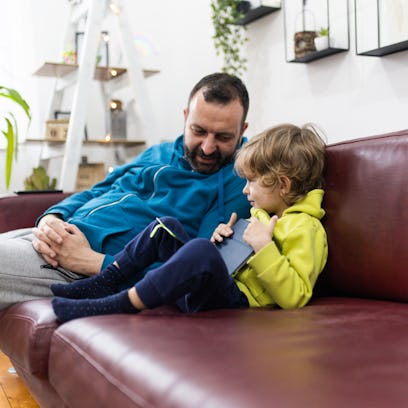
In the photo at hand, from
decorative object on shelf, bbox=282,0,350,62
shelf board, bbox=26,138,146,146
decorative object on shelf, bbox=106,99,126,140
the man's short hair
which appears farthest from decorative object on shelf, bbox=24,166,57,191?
the man's short hair

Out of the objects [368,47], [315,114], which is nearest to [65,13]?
[315,114]

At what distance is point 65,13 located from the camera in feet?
11.7

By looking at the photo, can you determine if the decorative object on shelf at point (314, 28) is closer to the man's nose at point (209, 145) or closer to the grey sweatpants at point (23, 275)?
the man's nose at point (209, 145)

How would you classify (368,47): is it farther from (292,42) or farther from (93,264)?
(93,264)

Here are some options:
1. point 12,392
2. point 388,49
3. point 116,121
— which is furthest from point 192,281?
point 116,121

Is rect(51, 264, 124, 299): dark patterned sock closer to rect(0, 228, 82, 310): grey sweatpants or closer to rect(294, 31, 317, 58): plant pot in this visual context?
rect(0, 228, 82, 310): grey sweatpants

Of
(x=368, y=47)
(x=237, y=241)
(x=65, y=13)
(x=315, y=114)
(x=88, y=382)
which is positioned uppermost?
(x=65, y=13)

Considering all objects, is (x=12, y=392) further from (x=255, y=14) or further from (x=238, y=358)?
(x=255, y=14)

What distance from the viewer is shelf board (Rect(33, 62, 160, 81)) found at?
9.97ft

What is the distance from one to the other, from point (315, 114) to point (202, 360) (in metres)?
1.93

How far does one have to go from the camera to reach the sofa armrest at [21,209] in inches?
77.0

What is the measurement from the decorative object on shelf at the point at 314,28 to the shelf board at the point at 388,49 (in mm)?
193

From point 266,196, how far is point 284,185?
0.05 m

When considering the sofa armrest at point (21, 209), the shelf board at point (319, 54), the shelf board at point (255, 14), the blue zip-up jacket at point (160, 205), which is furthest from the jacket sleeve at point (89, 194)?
the shelf board at point (255, 14)
